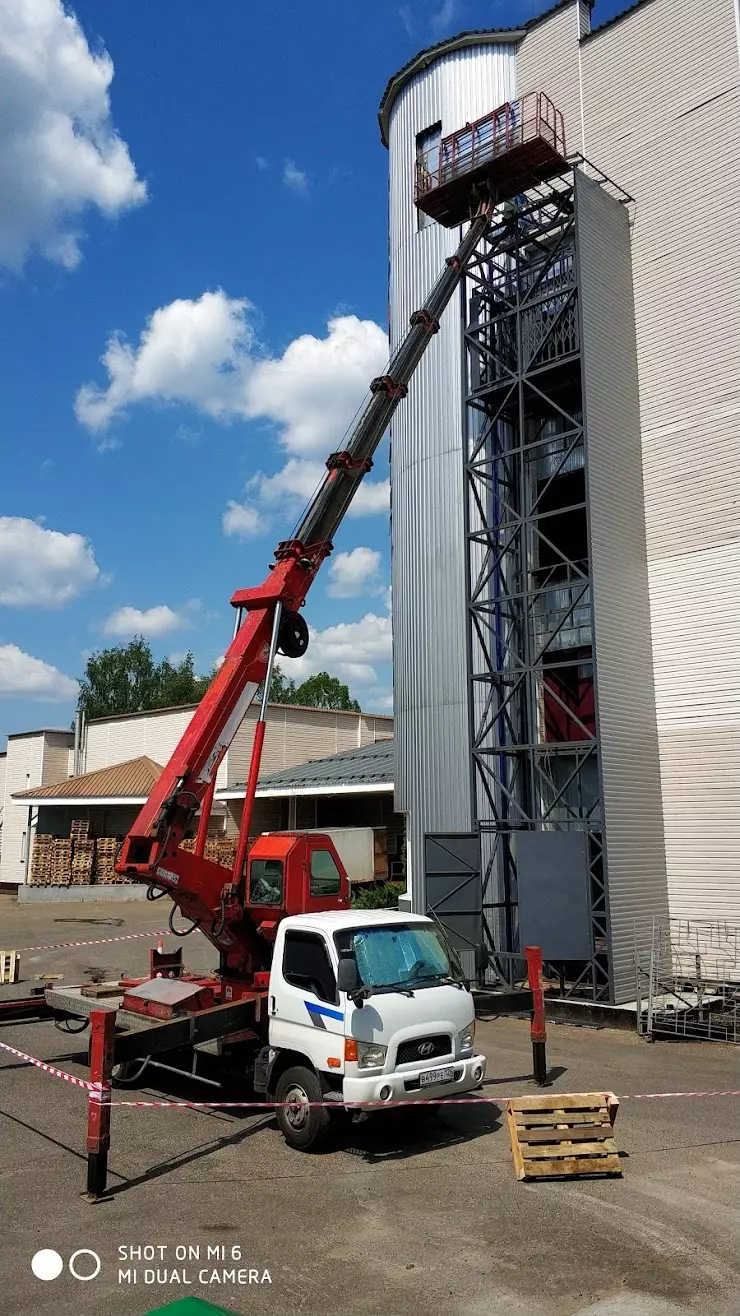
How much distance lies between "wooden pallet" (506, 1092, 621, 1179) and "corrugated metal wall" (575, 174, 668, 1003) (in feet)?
26.1

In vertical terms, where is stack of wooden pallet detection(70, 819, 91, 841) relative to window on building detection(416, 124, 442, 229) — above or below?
below

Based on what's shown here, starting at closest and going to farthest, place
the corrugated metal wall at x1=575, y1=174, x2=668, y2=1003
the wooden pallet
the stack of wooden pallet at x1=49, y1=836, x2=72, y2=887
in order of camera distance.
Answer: the wooden pallet
the corrugated metal wall at x1=575, y1=174, x2=668, y2=1003
the stack of wooden pallet at x1=49, y1=836, x2=72, y2=887

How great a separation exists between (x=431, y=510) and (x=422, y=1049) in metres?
15.2

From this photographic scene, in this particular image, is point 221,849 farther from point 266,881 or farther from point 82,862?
point 266,881

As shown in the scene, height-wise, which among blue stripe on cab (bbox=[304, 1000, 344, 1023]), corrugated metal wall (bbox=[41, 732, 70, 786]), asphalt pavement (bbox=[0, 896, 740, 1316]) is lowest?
asphalt pavement (bbox=[0, 896, 740, 1316])

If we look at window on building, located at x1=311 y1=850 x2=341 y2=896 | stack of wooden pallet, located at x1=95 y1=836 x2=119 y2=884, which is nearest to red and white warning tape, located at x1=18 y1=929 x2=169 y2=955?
stack of wooden pallet, located at x1=95 y1=836 x2=119 y2=884

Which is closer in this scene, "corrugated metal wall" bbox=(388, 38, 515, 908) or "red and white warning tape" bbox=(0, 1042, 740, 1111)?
"red and white warning tape" bbox=(0, 1042, 740, 1111)

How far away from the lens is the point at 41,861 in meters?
39.7

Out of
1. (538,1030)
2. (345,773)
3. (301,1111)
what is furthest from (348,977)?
(345,773)

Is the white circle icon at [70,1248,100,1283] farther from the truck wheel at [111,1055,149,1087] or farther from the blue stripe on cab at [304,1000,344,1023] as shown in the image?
the truck wheel at [111,1055,149,1087]

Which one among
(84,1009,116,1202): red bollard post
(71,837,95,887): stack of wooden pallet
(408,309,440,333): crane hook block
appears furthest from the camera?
(71,837,95,887): stack of wooden pallet

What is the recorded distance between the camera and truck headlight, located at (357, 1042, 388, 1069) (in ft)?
26.7

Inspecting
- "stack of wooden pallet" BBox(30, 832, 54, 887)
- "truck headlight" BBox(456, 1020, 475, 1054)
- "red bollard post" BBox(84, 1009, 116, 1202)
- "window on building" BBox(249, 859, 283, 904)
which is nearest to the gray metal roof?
"stack of wooden pallet" BBox(30, 832, 54, 887)

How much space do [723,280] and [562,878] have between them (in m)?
11.9
